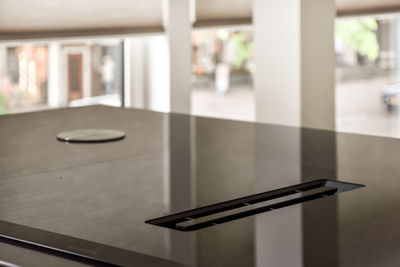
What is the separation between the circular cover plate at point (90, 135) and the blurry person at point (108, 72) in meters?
2.45

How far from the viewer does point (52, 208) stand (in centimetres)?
127

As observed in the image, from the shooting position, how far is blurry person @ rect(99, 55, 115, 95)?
4.47 meters

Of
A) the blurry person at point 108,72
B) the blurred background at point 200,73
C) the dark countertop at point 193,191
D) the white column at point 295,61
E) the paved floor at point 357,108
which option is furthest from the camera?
the paved floor at point 357,108

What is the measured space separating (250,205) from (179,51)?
2.41 m

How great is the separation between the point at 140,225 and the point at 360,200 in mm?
381

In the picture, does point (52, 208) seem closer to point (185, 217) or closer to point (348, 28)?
point (185, 217)

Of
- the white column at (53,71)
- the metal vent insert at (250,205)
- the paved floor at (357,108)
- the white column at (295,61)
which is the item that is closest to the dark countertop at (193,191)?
the metal vent insert at (250,205)

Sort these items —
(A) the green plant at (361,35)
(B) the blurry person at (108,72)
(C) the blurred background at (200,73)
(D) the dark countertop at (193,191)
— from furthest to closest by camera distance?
(A) the green plant at (361,35)
(B) the blurry person at (108,72)
(C) the blurred background at (200,73)
(D) the dark countertop at (193,191)

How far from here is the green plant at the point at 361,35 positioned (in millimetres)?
4891

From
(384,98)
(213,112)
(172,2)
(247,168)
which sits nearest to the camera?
(247,168)

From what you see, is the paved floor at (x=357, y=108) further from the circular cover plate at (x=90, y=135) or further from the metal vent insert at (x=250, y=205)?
the metal vent insert at (x=250, y=205)

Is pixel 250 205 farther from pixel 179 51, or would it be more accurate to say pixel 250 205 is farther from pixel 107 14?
pixel 107 14

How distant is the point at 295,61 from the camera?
9.64ft

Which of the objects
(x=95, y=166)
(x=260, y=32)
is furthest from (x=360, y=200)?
(x=260, y=32)
